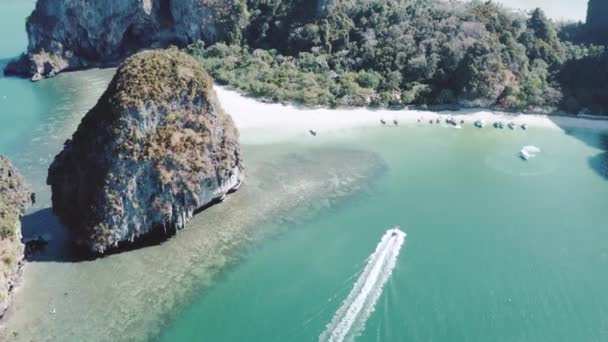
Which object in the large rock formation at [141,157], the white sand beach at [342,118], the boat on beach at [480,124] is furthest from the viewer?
the boat on beach at [480,124]

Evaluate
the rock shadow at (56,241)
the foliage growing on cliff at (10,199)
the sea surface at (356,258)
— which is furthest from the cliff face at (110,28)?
the foliage growing on cliff at (10,199)

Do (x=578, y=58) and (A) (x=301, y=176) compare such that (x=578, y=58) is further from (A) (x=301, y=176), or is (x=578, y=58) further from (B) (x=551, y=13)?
(A) (x=301, y=176)

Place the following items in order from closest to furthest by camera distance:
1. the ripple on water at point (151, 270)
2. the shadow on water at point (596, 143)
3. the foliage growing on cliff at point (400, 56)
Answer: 1. the ripple on water at point (151, 270)
2. the shadow on water at point (596, 143)
3. the foliage growing on cliff at point (400, 56)

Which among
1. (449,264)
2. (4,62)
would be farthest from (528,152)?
(4,62)

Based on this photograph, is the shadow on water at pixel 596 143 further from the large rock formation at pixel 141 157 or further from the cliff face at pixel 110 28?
the cliff face at pixel 110 28

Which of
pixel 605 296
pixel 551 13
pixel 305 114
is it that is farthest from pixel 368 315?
pixel 551 13

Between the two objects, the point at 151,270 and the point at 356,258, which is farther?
the point at 356,258

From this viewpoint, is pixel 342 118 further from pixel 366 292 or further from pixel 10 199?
pixel 10 199
